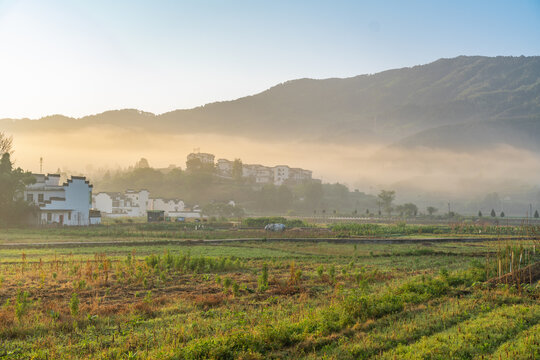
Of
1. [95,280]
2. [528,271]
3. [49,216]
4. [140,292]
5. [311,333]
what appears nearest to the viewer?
[311,333]

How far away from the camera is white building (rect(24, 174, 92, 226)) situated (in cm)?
6731

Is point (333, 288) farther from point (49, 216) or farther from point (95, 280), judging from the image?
point (49, 216)

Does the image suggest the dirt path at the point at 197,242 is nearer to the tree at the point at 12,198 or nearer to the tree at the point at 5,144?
the tree at the point at 12,198

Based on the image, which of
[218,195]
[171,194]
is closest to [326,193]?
[218,195]

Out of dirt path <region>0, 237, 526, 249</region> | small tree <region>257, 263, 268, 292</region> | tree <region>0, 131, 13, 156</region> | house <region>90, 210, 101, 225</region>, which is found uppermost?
tree <region>0, 131, 13, 156</region>

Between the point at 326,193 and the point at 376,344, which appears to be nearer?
the point at 376,344

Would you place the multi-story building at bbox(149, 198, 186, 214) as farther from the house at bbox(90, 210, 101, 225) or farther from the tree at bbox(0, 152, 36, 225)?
A: the tree at bbox(0, 152, 36, 225)

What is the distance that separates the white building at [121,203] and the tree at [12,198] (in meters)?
38.3

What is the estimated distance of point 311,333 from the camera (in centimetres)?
1251

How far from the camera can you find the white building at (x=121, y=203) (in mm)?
108688

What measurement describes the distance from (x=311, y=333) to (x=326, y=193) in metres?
178

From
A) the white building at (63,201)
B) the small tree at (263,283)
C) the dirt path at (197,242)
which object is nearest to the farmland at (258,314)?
the small tree at (263,283)

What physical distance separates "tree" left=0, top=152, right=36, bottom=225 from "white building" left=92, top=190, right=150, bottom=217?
38.3m

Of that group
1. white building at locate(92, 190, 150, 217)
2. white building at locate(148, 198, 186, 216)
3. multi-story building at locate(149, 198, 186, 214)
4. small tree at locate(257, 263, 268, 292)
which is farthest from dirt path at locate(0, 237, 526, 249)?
multi-story building at locate(149, 198, 186, 214)
